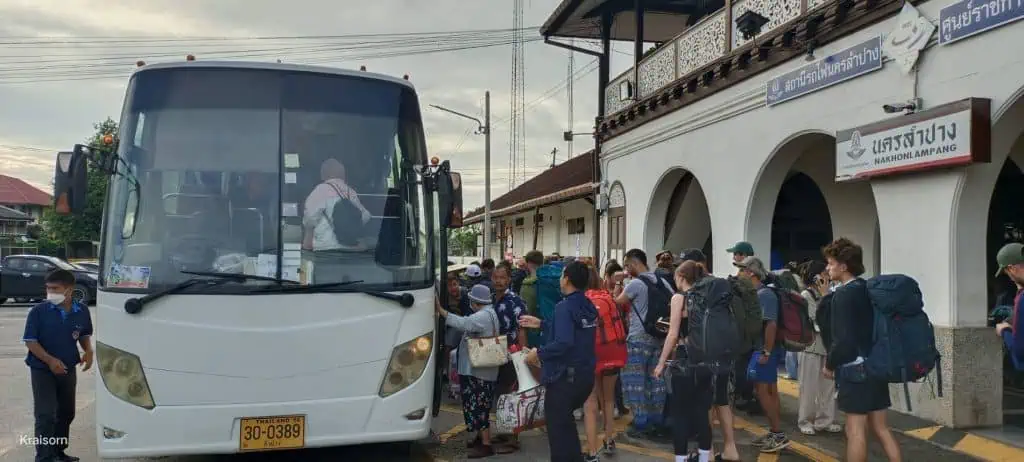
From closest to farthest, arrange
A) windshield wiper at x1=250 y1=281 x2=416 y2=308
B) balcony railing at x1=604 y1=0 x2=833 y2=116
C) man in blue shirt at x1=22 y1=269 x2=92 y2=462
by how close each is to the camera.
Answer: windshield wiper at x1=250 y1=281 x2=416 y2=308
man in blue shirt at x1=22 y1=269 x2=92 y2=462
balcony railing at x1=604 y1=0 x2=833 y2=116

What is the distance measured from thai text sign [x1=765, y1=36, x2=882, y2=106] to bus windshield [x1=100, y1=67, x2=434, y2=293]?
5406 mm

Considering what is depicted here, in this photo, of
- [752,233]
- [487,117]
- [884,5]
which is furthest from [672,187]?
[487,117]

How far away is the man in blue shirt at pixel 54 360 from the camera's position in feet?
17.8

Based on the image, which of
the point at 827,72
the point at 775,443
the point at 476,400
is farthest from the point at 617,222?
the point at 476,400

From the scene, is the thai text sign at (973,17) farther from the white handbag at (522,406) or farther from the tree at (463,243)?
the tree at (463,243)

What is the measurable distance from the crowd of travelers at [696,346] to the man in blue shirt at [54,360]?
2772mm

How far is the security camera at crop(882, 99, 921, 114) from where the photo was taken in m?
7.15

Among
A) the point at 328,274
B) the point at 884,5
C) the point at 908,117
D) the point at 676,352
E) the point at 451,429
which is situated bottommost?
the point at 451,429

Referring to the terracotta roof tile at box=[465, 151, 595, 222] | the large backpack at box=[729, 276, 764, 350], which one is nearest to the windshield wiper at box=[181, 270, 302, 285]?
the large backpack at box=[729, 276, 764, 350]

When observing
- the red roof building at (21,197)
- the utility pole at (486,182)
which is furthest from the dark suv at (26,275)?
the red roof building at (21,197)

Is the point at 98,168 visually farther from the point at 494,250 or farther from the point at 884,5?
the point at 494,250

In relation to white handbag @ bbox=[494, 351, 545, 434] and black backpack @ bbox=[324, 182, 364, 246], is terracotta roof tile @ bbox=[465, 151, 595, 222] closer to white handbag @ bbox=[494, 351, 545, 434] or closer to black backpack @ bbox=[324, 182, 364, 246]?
white handbag @ bbox=[494, 351, 545, 434]

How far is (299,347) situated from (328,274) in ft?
1.68

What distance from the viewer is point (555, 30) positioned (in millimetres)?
16453
